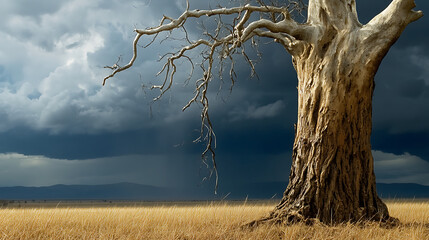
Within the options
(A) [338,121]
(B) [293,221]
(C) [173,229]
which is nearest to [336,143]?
(A) [338,121]

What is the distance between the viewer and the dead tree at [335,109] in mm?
9289

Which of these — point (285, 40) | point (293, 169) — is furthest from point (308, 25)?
point (293, 169)

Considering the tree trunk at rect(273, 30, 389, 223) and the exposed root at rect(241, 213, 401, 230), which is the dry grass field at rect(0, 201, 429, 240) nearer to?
the exposed root at rect(241, 213, 401, 230)

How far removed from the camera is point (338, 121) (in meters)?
9.29

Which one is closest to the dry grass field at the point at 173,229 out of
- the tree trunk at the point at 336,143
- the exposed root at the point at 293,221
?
the exposed root at the point at 293,221

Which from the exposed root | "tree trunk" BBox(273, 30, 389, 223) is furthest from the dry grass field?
"tree trunk" BBox(273, 30, 389, 223)

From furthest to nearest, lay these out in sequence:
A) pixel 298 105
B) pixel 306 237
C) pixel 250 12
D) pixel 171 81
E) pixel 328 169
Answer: pixel 171 81 < pixel 250 12 < pixel 298 105 < pixel 328 169 < pixel 306 237

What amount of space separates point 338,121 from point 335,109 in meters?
0.25

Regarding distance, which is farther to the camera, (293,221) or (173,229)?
(293,221)

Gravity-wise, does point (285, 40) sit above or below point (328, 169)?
above

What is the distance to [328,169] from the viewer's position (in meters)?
9.25

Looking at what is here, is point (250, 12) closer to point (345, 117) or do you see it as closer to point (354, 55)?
point (354, 55)

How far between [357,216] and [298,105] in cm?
264

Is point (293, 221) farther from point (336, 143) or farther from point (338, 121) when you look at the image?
point (338, 121)
